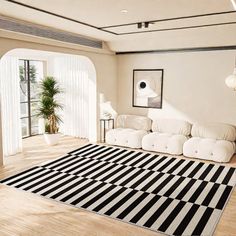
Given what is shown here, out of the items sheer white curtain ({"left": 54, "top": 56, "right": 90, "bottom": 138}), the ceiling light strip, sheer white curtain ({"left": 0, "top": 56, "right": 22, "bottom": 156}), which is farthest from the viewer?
sheer white curtain ({"left": 54, "top": 56, "right": 90, "bottom": 138})

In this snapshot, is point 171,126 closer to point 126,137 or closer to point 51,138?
point 126,137

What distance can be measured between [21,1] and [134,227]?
3310 millimetres

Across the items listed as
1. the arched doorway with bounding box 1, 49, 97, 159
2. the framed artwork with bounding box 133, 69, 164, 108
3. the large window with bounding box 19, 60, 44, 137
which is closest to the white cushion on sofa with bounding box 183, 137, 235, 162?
the framed artwork with bounding box 133, 69, 164, 108

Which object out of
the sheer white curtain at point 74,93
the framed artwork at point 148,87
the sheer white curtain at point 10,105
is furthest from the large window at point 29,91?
the framed artwork at point 148,87

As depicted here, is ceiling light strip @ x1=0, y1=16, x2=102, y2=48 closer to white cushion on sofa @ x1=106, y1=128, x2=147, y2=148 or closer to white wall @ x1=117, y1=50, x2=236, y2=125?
white wall @ x1=117, y1=50, x2=236, y2=125

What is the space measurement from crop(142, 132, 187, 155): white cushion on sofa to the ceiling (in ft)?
7.46

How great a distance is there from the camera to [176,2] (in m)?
3.57

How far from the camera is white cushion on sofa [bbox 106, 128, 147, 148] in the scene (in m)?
6.70

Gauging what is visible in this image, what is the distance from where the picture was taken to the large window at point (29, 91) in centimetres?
794

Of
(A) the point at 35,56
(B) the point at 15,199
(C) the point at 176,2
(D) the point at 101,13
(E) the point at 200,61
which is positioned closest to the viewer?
(C) the point at 176,2

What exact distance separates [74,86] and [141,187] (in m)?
4.36

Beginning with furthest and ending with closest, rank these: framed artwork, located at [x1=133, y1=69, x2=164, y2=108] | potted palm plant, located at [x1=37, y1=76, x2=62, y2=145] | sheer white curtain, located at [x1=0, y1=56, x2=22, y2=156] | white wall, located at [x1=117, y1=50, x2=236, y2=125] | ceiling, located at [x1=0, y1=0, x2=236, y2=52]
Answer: framed artwork, located at [x1=133, y1=69, x2=164, y2=108] < potted palm plant, located at [x1=37, y1=76, x2=62, y2=145] < white wall, located at [x1=117, y1=50, x2=236, y2=125] < sheer white curtain, located at [x1=0, y1=56, x2=22, y2=156] < ceiling, located at [x1=0, y1=0, x2=236, y2=52]

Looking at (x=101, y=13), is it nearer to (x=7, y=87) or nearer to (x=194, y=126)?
(x=7, y=87)

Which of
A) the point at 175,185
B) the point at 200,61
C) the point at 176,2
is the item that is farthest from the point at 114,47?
the point at 175,185
